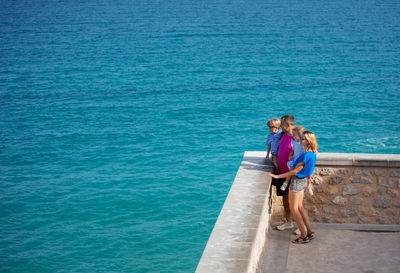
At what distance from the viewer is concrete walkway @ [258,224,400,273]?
6152 millimetres

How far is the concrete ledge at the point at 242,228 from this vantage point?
4.77 m

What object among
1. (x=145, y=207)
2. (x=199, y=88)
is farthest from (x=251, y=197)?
(x=199, y=88)

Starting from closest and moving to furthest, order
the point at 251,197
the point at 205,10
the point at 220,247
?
the point at 220,247 → the point at 251,197 → the point at 205,10

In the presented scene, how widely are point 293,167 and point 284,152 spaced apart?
0.35 m

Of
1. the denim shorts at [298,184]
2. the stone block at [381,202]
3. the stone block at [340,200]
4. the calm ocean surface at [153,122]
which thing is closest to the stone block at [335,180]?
the stone block at [340,200]

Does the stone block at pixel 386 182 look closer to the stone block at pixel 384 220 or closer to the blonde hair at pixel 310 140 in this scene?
the stone block at pixel 384 220

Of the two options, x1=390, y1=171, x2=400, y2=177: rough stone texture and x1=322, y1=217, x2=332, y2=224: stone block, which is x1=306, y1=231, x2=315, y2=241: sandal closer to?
x1=322, y1=217, x2=332, y2=224: stone block

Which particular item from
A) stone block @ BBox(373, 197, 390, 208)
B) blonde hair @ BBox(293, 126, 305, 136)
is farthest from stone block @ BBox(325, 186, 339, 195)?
blonde hair @ BBox(293, 126, 305, 136)

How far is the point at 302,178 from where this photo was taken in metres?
6.54

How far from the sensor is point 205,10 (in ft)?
322

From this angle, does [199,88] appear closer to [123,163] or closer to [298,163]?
[123,163]

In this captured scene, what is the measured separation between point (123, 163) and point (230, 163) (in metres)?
4.91

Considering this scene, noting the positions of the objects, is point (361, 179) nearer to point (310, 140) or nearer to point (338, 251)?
point (338, 251)

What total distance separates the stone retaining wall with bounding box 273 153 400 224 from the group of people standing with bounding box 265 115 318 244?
1.50ft
